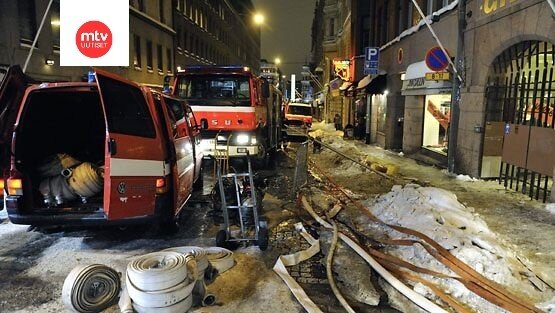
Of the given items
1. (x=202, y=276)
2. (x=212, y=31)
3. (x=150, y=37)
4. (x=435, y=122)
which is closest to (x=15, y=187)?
(x=202, y=276)

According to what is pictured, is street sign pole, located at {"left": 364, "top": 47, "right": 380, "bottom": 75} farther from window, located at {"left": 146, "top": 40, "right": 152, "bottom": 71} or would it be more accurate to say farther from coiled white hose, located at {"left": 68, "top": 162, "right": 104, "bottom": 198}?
coiled white hose, located at {"left": 68, "top": 162, "right": 104, "bottom": 198}

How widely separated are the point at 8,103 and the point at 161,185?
2.45m

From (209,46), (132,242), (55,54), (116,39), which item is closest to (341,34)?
(209,46)

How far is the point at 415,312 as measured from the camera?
13.0 feet

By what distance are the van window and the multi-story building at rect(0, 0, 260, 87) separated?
6590 mm

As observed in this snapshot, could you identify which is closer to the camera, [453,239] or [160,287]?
[160,287]

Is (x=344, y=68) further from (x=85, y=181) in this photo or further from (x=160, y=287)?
(x=160, y=287)

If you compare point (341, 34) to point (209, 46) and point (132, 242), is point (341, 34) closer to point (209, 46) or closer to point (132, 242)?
point (209, 46)

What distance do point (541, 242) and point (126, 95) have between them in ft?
19.6

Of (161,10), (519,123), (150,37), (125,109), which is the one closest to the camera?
(125,109)

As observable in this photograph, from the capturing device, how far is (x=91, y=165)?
227 inches

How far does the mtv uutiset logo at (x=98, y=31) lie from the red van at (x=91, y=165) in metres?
2.67

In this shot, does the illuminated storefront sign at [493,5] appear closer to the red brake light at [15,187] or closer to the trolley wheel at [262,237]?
the trolley wheel at [262,237]

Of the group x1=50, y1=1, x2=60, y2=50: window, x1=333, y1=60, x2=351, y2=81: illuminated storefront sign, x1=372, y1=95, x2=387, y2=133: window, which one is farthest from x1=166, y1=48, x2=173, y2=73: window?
x1=372, y1=95, x2=387, y2=133: window
